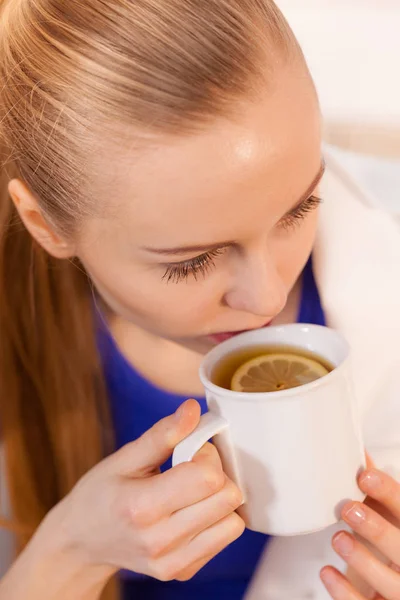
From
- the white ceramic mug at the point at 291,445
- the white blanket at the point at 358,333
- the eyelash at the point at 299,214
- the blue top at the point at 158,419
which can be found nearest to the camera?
the white ceramic mug at the point at 291,445

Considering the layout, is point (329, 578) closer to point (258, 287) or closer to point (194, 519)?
point (194, 519)

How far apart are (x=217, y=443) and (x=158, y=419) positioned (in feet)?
1.27

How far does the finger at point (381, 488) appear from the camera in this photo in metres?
0.65

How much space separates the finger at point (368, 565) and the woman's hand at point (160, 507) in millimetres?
123

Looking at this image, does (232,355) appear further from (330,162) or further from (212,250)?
(330,162)

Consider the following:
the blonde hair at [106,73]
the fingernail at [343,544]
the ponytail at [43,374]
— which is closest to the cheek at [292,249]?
the blonde hair at [106,73]

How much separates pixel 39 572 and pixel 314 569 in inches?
13.2

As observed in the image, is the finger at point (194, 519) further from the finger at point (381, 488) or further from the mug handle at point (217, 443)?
the finger at point (381, 488)

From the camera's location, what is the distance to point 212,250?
2.15ft

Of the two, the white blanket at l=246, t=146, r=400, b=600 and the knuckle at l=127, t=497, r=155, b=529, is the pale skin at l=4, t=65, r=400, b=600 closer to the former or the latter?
the knuckle at l=127, t=497, r=155, b=529

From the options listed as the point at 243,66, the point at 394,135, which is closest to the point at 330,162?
the point at 394,135

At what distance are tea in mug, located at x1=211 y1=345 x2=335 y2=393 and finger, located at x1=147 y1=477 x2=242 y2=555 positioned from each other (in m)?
0.09

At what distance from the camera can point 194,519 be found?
63cm

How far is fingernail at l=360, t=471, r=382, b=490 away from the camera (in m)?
0.65
